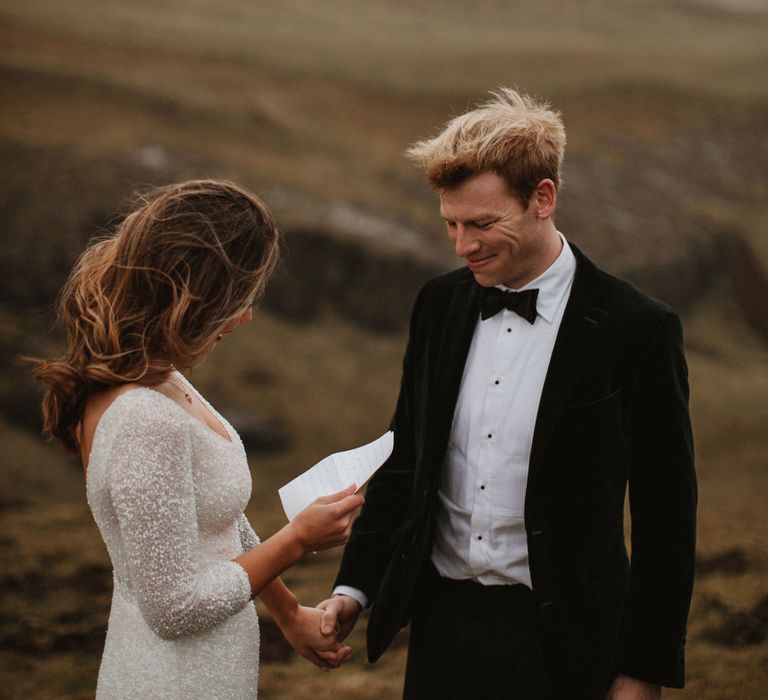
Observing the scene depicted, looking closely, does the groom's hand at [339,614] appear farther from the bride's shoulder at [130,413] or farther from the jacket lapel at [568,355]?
the bride's shoulder at [130,413]

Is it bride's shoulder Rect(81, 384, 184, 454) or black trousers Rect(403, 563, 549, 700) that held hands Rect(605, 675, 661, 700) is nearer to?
black trousers Rect(403, 563, 549, 700)

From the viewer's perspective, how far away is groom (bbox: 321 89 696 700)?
237 cm

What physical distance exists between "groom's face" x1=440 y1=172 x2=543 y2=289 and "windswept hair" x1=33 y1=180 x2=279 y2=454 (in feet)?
2.22

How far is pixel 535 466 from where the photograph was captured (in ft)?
7.75

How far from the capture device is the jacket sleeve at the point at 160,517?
1824 mm

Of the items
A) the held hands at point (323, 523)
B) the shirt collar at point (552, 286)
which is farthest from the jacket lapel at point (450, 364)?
the held hands at point (323, 523)

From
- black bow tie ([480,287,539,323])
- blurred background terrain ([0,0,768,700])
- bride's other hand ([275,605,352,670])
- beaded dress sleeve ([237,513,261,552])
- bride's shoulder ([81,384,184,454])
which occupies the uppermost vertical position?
black bow tie ([480,287,539,323])

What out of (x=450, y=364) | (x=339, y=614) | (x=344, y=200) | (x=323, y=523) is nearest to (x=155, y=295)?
(x=323, y=523)

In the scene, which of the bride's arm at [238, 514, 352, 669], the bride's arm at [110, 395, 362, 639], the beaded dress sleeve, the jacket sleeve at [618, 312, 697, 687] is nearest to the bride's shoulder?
the bride's arm at [110, 395, 362, 639]

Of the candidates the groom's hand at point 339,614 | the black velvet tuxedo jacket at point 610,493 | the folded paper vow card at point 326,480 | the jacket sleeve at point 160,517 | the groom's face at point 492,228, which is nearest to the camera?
the jacket sleeve at point 160,517

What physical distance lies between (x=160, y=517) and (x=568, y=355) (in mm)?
1110

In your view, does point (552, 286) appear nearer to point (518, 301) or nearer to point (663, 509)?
point (518, 301)

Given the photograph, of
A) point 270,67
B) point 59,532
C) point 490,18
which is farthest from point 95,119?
point 490,18

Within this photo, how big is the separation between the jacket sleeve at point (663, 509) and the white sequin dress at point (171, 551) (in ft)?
3.25
